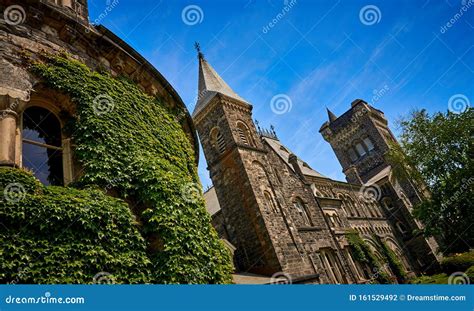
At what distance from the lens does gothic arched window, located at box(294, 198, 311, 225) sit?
2178cm

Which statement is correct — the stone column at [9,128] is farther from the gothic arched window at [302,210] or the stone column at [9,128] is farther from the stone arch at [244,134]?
the gothic arched window at [302,210]

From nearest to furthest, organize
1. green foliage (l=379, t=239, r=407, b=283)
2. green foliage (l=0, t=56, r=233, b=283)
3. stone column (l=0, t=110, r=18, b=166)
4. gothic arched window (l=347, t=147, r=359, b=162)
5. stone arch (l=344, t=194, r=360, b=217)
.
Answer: stone column (l=0, t=110, r=18, b=166)
green foliage (l=0, t=56, r=233, b=283)
green foliage (l=379, t=239, r=407, b=283)
stone arch (l=344, t=194, r=360, b=217)
gothic arched window (l=347, t=147, r=359, b=162)

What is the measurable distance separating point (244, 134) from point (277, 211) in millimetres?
6296

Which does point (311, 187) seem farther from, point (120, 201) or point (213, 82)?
point (120, 201)

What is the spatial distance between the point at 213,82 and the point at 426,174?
18751mm

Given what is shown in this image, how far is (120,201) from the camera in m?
5.73

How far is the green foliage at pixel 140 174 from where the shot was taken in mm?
5793

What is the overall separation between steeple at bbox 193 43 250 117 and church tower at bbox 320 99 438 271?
21.1 meters

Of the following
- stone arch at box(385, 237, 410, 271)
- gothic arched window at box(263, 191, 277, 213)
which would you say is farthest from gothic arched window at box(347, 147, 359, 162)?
gothic arched window at box(263, 191, 277, 213)

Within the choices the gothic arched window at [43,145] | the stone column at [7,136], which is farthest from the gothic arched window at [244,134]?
the stone column at [7,136]

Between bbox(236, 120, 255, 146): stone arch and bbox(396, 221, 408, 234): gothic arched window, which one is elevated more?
bbox(236, 120, 255, 146): stone arch

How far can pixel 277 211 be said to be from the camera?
1812cm

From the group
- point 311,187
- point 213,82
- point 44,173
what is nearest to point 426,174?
point 311,187

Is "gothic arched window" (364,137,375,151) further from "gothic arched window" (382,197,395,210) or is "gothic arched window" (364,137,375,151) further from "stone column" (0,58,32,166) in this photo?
"stone column" (0,58,32,166)
